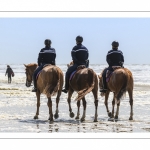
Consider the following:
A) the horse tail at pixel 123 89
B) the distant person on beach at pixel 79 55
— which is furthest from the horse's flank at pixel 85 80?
the horse tail at pixel 123 89

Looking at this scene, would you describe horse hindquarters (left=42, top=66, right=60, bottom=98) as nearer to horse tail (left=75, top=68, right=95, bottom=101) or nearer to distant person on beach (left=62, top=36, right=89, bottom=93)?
distant person on beach (left=62, top=36, right=89, bottom=93)

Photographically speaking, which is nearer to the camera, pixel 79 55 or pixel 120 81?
pixel 79 55

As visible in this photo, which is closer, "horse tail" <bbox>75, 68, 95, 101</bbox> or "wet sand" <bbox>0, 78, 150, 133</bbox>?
"wet sand" <bbox>0, 78, 150, 133</bbox>

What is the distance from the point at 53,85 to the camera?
1506 cm

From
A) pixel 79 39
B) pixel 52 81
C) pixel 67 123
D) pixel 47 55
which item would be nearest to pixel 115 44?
pixel 79 39

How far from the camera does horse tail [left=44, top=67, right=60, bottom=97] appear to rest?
15.0m

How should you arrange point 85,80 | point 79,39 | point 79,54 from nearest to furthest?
point 85,80 → point 79,54 → point 79,39

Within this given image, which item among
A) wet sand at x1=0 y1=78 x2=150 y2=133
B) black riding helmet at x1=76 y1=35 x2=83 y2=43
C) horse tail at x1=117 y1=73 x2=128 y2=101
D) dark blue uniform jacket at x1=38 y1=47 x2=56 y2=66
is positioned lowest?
wet sand at x1=0 y1=78 x2=150 y2=133

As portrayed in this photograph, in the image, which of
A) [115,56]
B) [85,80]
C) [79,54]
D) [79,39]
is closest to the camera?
[85,80]

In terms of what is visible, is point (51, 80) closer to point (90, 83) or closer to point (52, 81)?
point (52, 81)

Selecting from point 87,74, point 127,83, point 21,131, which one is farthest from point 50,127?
point 127,83

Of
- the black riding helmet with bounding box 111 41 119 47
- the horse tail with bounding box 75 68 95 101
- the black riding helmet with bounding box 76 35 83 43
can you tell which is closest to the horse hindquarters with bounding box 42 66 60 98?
the horse tail with bounding box 75 68 95 101
